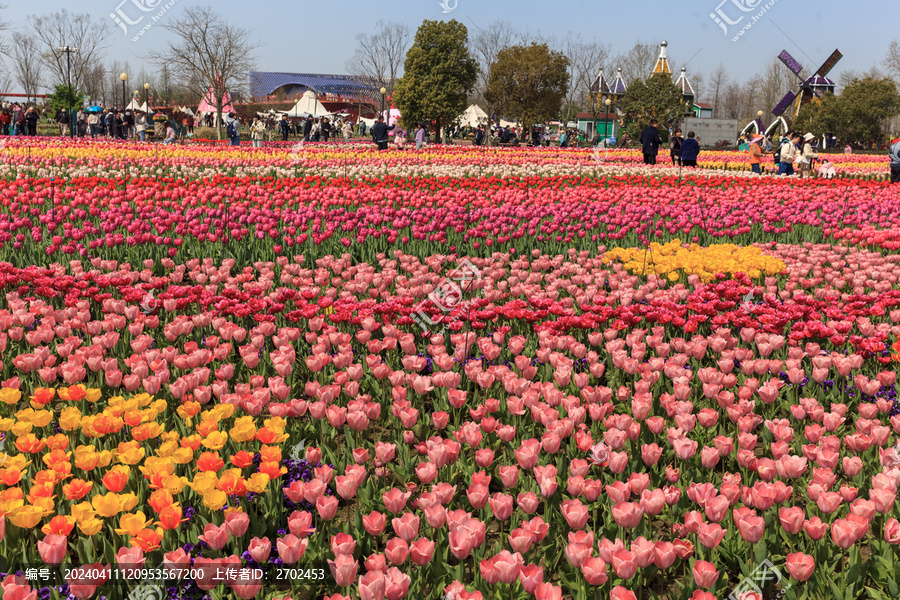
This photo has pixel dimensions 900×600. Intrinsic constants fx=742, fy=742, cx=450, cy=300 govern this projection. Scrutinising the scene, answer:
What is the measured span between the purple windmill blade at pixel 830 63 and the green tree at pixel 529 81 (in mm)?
37818

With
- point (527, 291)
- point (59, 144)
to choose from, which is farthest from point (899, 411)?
point (59, 144)

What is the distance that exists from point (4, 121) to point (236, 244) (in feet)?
98.9

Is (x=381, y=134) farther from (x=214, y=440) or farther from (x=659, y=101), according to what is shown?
(x=214, y=440)

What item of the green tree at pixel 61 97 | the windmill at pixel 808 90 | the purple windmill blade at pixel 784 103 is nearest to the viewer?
the green tree at pixel 61 97

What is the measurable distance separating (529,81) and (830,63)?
41307mm

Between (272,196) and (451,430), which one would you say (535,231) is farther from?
(451,430)

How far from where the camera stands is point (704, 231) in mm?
9055

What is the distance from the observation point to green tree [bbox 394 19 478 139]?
126ft

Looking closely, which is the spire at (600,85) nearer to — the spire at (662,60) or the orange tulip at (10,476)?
the spire at (662,60)

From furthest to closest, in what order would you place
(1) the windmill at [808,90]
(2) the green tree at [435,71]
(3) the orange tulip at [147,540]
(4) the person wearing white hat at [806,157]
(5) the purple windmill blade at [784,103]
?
(5) the purple windmill blade at [784,103], (1) the windmill at [808,90], (2) the green tree at [435,71], (4) the person wearing white hat at [806,157], (3) the orange tulip at [147,540]

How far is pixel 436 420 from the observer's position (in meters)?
3.25

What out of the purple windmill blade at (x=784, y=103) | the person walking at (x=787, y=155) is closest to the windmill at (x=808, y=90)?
the purple windmill blade at (x=784, y=103)

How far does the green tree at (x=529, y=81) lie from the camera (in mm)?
42812

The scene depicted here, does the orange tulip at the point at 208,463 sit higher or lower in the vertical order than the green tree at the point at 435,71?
lower
